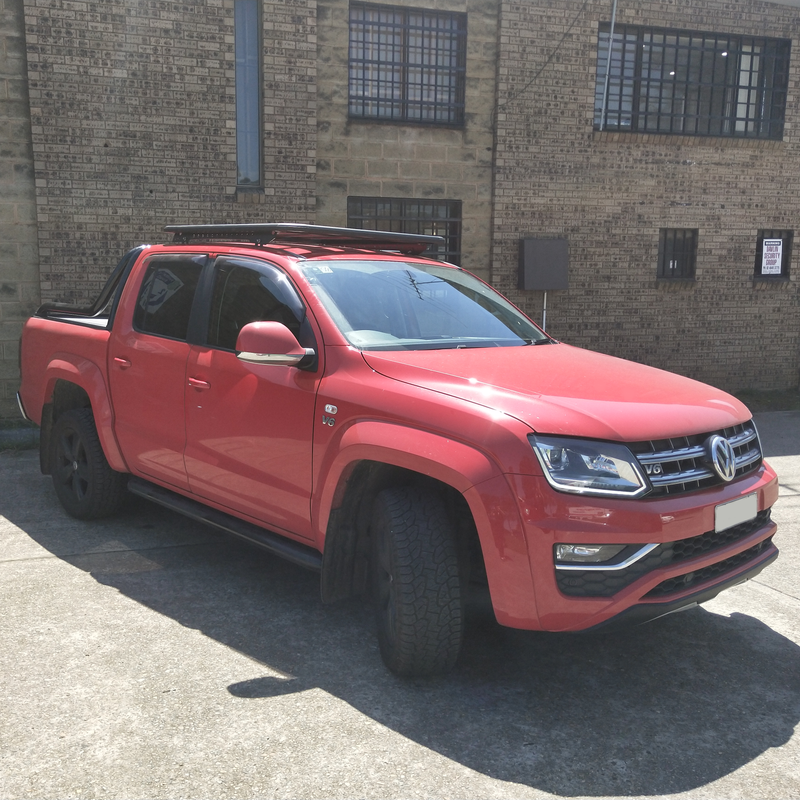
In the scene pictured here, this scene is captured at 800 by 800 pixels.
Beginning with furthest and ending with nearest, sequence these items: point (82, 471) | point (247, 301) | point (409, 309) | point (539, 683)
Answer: point (82, 471), point (247, 301), point (409, 309), point (539, 683)

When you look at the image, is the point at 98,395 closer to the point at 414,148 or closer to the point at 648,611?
the point at 648,611

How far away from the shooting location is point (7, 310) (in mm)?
9555

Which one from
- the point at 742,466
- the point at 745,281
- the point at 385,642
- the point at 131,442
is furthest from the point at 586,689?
the point at 745,281

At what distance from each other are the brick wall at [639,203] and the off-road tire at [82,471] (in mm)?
6893

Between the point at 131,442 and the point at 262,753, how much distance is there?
103 inches

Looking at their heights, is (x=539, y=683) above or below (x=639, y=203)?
below

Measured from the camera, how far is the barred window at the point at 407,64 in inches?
423

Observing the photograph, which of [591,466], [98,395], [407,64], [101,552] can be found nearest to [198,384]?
[98,395]

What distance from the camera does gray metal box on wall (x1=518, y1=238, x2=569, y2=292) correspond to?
1125cm

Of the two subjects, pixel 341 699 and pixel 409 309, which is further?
pixel 409 309

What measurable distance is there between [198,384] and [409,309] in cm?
121

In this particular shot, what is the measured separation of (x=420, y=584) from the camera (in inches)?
133

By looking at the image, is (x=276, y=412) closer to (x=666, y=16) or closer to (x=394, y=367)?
(x=394, y=367)

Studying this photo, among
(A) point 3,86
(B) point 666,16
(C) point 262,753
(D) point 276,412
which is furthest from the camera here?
(B) point 666,16
